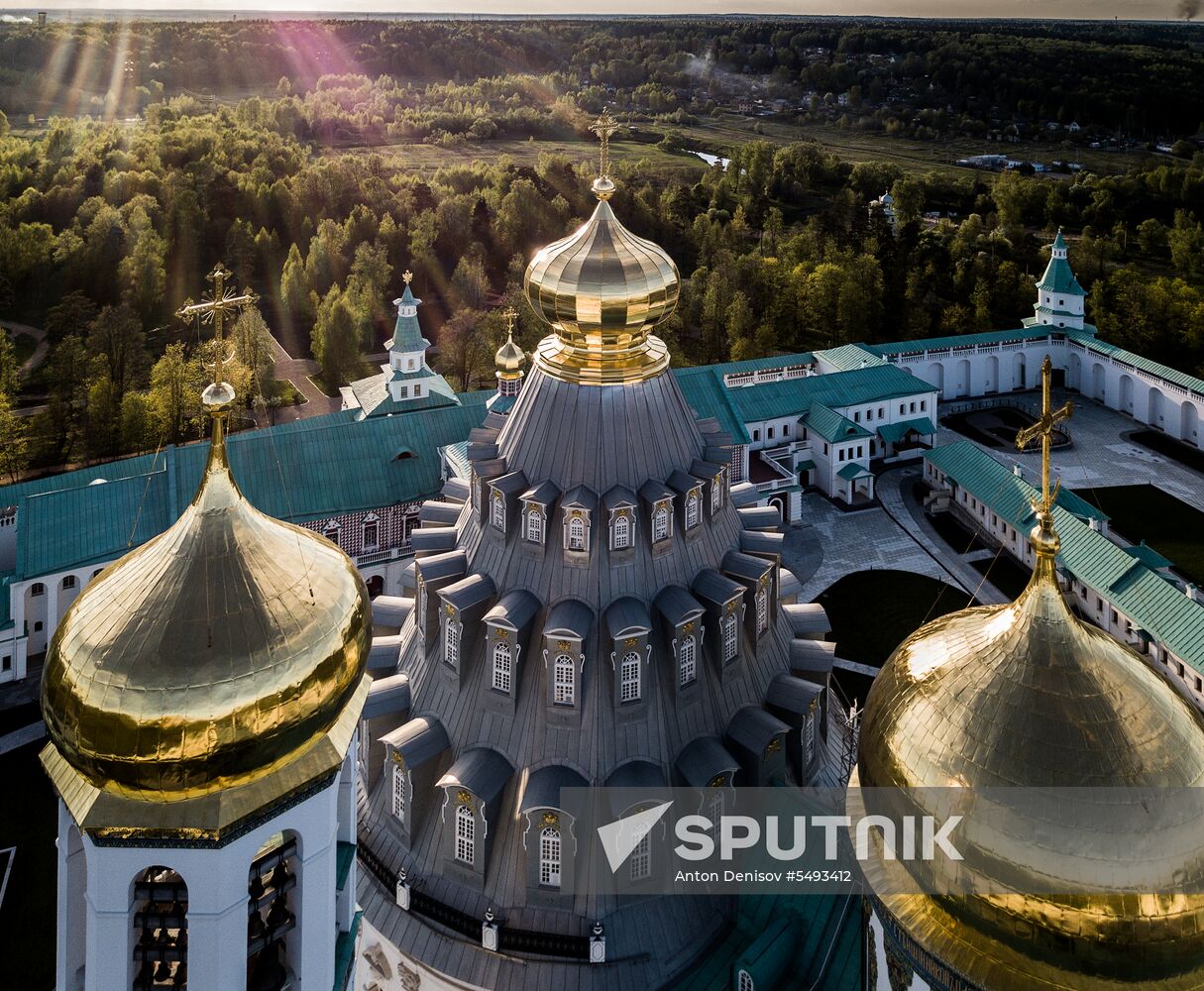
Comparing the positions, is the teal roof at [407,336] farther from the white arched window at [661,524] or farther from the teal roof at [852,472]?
the white arched window at [661,524]

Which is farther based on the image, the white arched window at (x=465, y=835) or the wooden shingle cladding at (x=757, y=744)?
the wooden shingle cladding at (x=757, y=744)

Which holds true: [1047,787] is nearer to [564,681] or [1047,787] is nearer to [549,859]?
[564,681]

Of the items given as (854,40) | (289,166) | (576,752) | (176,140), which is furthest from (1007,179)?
(576,752)

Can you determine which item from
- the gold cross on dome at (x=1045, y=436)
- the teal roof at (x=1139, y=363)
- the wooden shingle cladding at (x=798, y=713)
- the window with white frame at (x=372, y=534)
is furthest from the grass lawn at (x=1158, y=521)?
the gold cross on dome at (x=1045, y=436)

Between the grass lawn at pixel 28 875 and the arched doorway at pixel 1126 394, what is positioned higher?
the arched doorway at pixel 1126 394

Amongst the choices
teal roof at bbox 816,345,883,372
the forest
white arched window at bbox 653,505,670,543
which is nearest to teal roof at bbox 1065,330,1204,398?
the forest

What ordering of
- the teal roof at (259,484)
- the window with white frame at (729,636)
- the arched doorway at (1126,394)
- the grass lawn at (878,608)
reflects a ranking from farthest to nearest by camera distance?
1. the arched doorway at (1126,394)
2. the grass lawn at (878,608)
3. the teal roof at (259,484)
4. the window with white frame at (729,636)
